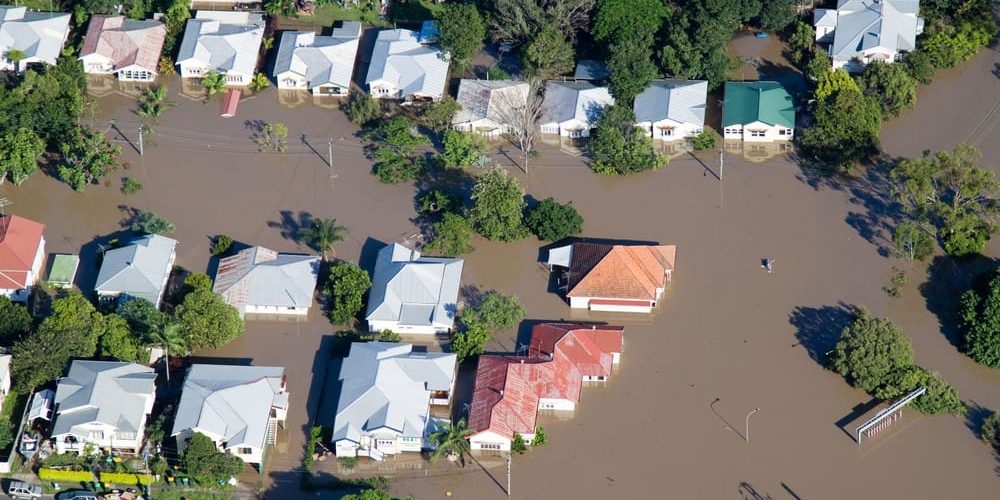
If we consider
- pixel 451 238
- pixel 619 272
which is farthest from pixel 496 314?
pixel 619 272

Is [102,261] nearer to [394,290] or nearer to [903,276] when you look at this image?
[394,290]

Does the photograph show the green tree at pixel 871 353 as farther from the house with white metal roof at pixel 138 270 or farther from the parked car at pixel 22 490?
the parked car at pixel 22 490

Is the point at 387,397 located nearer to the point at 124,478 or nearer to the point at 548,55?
the point at 124,478

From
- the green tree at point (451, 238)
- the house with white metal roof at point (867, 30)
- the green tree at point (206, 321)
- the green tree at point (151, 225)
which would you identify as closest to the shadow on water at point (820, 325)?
the green tree at point (451, 238)

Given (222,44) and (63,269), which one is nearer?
(63,269)

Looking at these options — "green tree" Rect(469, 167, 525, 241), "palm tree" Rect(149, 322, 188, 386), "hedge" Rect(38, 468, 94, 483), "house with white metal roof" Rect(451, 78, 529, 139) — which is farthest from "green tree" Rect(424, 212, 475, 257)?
"hedge" Rect(38, 468, 94, 483)

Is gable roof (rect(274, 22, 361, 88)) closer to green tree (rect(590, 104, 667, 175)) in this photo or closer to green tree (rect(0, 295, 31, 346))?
green tree (rect(590, 104, 667, 175))

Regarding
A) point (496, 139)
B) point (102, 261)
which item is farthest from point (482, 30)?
point (102, 261)
